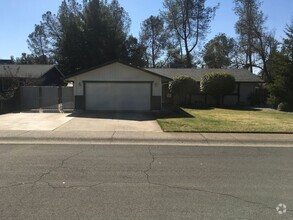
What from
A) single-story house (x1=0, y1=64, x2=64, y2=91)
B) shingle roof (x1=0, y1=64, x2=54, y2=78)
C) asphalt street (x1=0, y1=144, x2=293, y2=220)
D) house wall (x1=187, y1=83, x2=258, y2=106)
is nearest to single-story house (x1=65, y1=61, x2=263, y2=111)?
single-story house (x1=0, y1=64, x2=64, y2=91)

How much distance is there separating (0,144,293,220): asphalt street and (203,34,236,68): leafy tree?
189ft

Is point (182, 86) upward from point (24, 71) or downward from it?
downward

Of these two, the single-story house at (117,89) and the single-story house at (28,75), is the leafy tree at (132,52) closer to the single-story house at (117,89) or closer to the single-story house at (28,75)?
the single-story house at (28,75)

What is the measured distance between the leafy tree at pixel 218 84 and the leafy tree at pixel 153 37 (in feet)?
121

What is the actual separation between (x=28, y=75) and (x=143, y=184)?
3268 centimetres

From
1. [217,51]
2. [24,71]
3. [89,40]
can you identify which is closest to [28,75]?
[24,71]

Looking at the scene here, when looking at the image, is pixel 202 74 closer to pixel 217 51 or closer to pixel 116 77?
pixel 116 77

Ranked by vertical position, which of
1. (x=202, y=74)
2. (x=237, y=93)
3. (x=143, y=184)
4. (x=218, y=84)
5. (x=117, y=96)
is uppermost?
(x=202, y=74)

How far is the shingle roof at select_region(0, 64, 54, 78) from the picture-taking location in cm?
3609

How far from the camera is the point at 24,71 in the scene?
38.5 m

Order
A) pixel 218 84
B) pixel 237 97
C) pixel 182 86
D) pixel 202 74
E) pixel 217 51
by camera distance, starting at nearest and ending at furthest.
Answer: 1. pixel 182 86
2. pixel 218 84
3. pixel 237 97
4. pixel 202 74
5. pixel 217 51

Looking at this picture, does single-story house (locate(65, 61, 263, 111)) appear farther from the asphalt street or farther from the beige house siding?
the asphalt street

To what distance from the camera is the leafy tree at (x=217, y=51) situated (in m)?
66.3

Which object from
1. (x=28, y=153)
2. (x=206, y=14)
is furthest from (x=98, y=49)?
(x=28, y=153)
